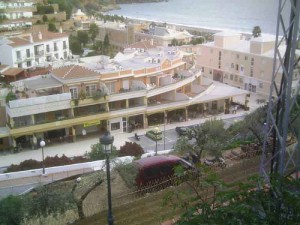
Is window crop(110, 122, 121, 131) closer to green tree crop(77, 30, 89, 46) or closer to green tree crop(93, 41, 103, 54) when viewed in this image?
green tree crop(93, 41, 103, 54)

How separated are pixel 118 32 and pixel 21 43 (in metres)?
16.0

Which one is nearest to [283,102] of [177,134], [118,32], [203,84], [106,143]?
[106,143]

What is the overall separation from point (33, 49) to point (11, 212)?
25.8 metres

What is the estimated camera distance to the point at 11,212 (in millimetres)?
8672

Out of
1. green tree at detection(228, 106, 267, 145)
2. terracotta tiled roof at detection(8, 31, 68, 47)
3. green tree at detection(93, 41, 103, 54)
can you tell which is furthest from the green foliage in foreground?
green tree at detection(93, 41, 103, 54)

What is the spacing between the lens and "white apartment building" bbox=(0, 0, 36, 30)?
43.2 m

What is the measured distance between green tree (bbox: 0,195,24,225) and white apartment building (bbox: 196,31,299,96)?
23071 mm

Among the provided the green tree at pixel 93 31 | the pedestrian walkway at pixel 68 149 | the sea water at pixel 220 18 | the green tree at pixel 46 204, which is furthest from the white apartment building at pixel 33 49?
the sea water at pixel 220 18

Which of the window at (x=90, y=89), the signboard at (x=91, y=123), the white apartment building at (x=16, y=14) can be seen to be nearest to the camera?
the signboard at (x=91, y=123)

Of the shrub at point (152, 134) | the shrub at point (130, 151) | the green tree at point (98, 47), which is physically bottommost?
the shrub at point (152, 134)

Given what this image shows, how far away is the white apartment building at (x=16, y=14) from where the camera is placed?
43.2 metres

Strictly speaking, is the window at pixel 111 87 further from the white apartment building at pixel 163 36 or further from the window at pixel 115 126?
the white apartment building at pixel 163 36

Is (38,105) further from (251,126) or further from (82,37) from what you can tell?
(82,37)

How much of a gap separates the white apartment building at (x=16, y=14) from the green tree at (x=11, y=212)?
35283 millimetres
